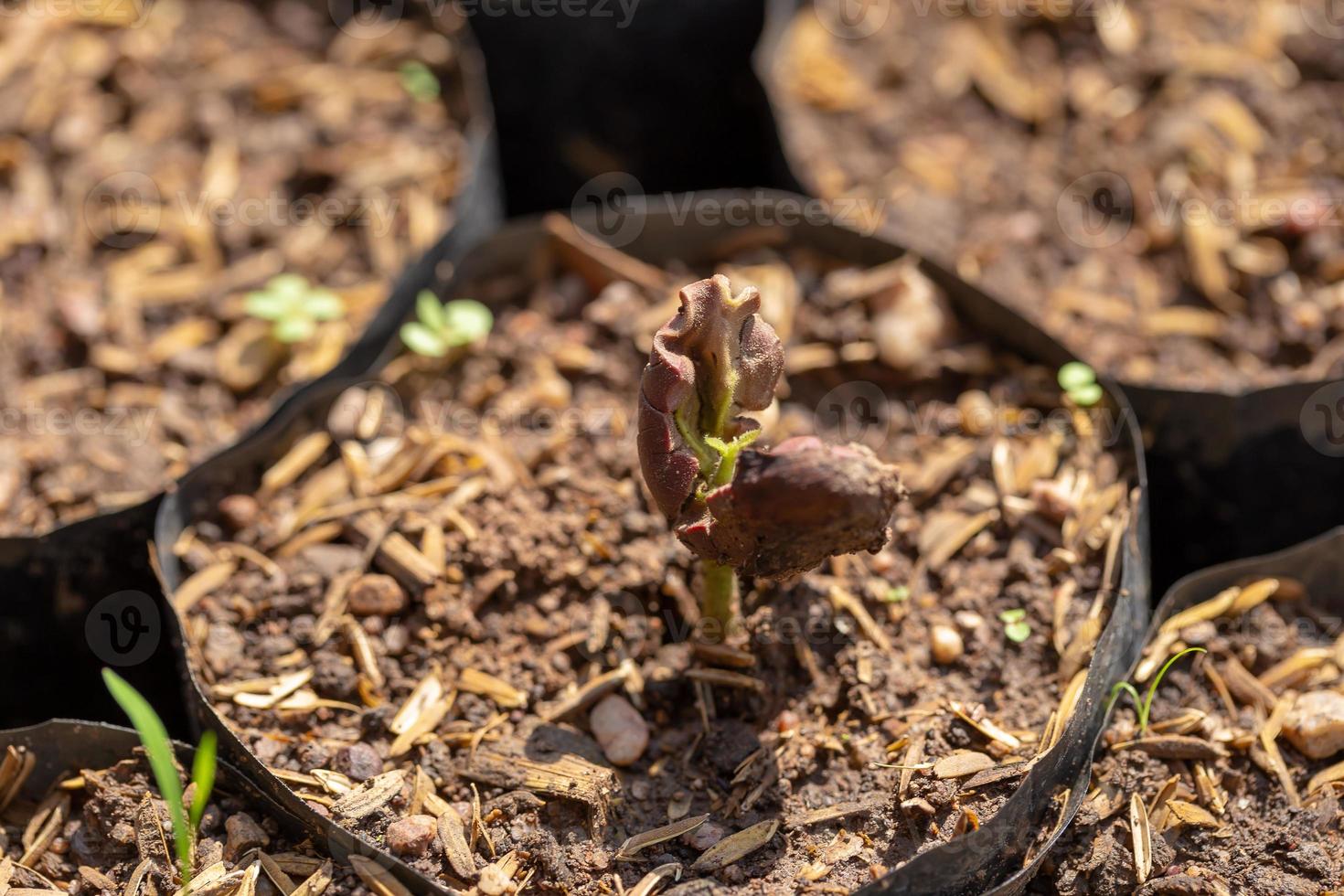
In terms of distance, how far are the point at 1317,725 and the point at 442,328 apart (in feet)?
4.78

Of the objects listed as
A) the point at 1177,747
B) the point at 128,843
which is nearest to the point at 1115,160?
the point at 1177,747

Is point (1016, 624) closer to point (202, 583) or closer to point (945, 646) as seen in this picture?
point (945, 646)

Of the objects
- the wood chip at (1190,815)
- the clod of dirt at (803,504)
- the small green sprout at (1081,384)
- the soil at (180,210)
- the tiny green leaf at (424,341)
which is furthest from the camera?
the soil at (180,210)

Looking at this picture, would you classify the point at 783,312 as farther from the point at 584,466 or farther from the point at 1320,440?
the point at 1320,440

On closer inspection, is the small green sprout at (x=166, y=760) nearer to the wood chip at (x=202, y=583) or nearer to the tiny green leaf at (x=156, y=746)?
the tiny green leaf at (x=156, y=746)

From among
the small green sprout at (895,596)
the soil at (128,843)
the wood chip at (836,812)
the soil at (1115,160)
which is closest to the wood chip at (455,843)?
the soil at (128,843)

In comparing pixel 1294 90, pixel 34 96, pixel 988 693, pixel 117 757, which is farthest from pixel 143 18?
pixel 1294 90

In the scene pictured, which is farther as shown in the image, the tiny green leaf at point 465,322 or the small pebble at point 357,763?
the tiny green leaf at point 465,322

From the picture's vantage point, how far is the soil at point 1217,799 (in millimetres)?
1526

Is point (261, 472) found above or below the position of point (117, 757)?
above

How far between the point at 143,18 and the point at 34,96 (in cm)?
36

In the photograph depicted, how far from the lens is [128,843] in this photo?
1.55 m

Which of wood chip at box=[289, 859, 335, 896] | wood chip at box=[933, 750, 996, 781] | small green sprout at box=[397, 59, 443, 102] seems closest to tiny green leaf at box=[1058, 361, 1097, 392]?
wood chip at box=[933, 750, 996, 781]

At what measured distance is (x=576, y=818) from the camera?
61.0 inches
